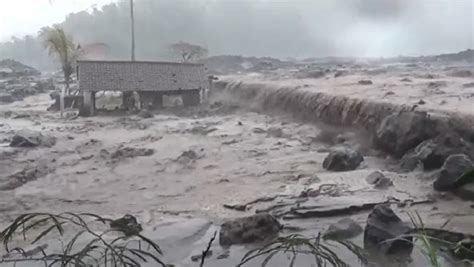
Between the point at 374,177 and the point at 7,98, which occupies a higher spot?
the point at 374,177

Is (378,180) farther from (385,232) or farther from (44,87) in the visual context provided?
(44,87)

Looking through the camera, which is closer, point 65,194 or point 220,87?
point 65,194

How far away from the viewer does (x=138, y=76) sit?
27.8 meters

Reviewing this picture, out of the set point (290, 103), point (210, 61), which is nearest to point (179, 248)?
point (290, 103)

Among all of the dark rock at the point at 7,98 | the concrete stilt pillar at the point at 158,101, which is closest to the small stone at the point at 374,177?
the concrete stilt pillar at the point at 158,101

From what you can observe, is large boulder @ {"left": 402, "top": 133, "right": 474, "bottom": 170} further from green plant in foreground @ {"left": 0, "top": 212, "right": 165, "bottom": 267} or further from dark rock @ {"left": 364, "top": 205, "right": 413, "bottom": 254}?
green plant in foreground @ {"left": 0, "top": 212, "right": 165, "bottom": 267}

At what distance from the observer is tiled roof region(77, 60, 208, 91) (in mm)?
26906

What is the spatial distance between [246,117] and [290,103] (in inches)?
79.7

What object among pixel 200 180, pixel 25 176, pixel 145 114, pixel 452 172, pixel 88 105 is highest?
pixel 452 172

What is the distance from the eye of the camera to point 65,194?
10758 millimetres

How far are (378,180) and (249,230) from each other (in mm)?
3444

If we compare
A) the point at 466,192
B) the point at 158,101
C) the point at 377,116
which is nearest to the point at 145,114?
the point at 158,101

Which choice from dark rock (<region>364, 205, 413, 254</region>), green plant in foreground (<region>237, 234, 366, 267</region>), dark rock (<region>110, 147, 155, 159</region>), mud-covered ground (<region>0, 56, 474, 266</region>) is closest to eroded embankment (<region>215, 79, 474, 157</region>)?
mud-covered ground (<region>0, 56, 474, 266</region>)

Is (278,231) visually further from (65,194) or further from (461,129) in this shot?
(461,129)
